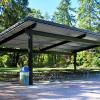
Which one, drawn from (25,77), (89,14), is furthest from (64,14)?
(25,77)

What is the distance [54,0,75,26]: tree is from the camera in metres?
50.9

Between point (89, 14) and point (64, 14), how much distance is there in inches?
618

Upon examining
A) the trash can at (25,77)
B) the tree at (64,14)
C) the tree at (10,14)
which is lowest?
the trash can at (25,77)

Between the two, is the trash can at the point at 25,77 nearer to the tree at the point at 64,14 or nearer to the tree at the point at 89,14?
the tree at the point at 89,14

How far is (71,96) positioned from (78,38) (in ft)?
28.1

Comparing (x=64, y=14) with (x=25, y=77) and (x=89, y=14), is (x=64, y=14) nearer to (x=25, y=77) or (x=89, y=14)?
(x=89, y=14)

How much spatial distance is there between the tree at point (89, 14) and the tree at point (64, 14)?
45.6ft

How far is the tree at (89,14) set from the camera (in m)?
35.5

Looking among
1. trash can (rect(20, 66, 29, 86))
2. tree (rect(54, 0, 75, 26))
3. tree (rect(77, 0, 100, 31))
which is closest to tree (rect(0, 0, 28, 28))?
trash can (rect(20, 66, 29, 86))

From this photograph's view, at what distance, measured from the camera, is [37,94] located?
973 centimetres

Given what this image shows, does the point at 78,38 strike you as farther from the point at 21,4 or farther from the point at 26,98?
the point at 21,4

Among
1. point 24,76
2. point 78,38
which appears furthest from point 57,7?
point 24,76

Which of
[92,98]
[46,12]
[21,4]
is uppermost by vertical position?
[46,12]

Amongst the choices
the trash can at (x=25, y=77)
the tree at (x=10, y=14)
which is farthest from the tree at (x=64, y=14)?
the trash can at (x=25, y=77)
